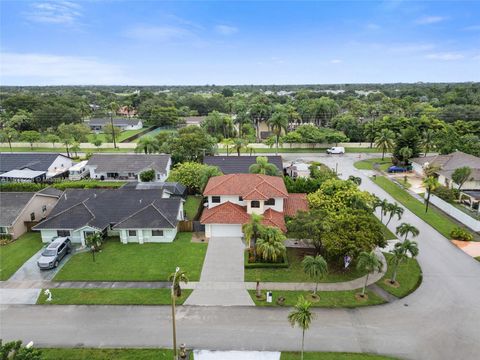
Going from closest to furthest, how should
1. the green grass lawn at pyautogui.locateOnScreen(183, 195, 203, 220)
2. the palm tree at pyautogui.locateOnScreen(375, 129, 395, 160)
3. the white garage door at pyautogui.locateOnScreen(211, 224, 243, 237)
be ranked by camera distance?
the white garage door at pyautogui.locateOnScreen(211, 224, 243, 237) → the green grass lawn at pyautogui.locateOnScreen(183, 195, 203, 220) → the palm tree at pyautogui.locateOnScreen(375, 129, 395, 160)

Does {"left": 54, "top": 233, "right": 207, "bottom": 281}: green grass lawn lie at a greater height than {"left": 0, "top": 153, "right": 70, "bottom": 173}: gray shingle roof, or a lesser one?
lesser

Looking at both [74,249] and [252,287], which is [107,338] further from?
[74,249]

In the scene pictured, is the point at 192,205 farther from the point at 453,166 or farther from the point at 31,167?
the point at 453,166

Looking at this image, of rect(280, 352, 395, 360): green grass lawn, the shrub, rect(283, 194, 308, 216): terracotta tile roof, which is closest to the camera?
rect(280, 352, 395, 360): green grass lawn

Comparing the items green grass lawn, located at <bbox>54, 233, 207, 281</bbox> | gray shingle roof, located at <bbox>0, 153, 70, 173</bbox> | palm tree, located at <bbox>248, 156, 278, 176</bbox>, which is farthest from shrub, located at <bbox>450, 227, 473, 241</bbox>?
gray shingle roof, located at <bbox>0, 153, 70, 173</bbox>

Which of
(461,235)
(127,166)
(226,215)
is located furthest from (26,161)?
(461,235)

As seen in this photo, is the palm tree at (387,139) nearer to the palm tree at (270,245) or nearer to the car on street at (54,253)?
the palm tree at (270,245)

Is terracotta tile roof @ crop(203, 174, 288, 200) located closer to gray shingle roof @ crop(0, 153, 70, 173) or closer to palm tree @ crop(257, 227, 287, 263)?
palm tree @ crop(257, 227, 287, 263)

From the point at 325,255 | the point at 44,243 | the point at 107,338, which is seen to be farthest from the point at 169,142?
the point at 107,338
